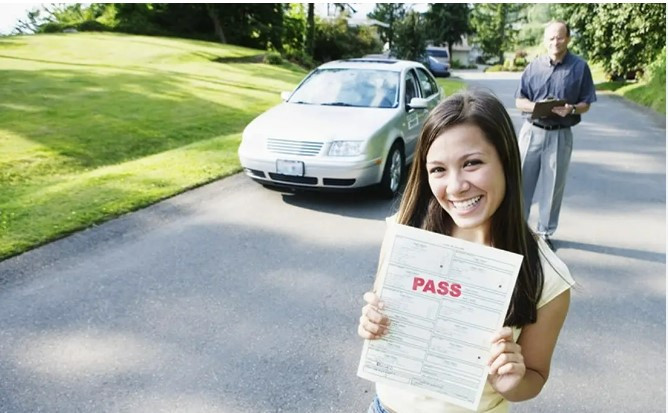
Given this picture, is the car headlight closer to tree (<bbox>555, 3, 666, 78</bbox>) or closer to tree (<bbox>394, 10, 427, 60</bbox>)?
tree (<bbox>555, 3, 666, 78</bbox>)

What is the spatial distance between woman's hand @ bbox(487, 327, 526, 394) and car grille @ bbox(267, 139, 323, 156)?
15.7 ft

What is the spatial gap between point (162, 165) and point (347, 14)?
34123mm

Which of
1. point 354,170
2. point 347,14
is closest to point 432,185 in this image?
point 354,170

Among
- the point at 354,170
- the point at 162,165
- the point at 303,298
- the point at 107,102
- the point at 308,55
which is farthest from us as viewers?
the point at 308,55

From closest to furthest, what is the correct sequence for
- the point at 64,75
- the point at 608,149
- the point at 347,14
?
the point at 608,149 → the point at 64,75 → the point at 347,14

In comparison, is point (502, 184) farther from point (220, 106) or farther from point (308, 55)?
point (308, 55)

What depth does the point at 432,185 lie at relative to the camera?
4.41 ft

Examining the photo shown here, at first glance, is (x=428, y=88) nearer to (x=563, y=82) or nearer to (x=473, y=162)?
(x=563, y=82)

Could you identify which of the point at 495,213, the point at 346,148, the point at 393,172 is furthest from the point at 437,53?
the point at 495,213

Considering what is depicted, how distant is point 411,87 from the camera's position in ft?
23.9

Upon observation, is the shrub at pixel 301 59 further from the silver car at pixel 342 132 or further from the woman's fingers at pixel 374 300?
the woman's fingers at pixel 374 300

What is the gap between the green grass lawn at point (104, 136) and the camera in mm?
5789

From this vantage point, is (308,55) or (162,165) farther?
(308,55)

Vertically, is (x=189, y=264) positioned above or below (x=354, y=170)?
below
